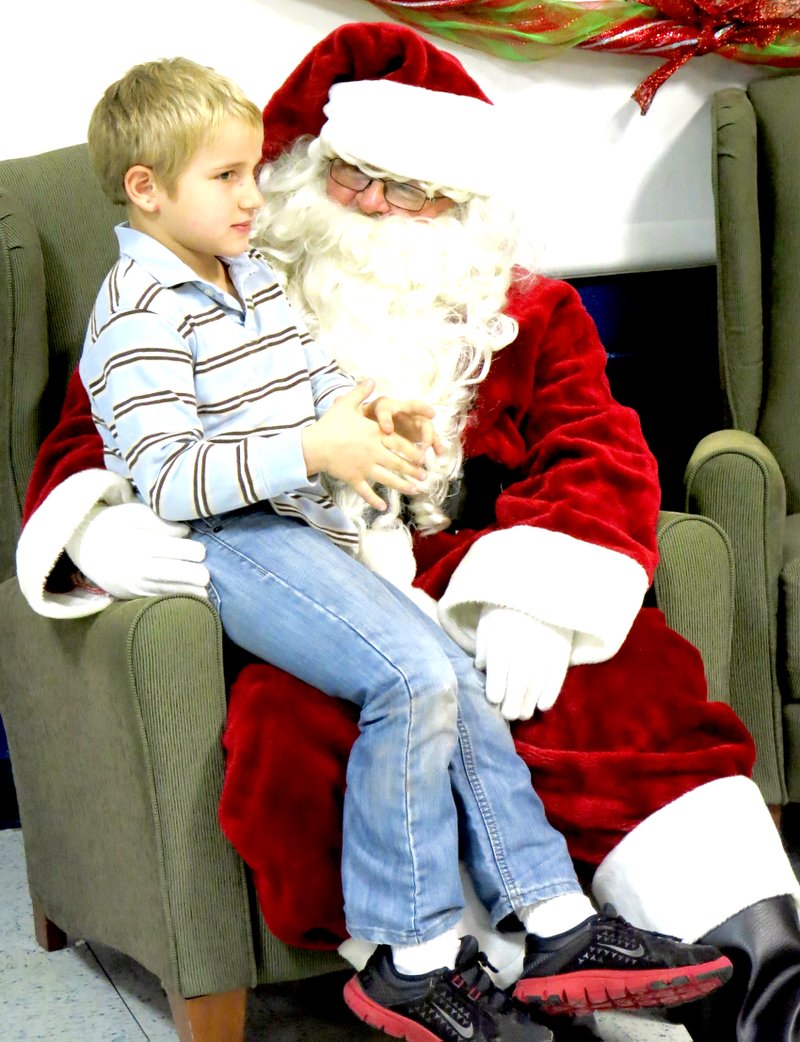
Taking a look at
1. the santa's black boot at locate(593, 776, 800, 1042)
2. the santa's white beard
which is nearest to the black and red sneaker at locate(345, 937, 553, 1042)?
the santa's black boot at locate(593, 776, 800, 1042)

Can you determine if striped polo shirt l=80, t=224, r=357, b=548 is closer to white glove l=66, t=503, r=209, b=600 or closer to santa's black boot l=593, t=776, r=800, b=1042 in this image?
white glove l=66, t=503, r=209, b=600

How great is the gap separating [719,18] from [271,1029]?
6.75ft

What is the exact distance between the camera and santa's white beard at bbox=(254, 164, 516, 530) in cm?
198

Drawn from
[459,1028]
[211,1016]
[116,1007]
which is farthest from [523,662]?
[116,1007]

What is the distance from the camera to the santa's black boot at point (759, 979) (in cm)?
156

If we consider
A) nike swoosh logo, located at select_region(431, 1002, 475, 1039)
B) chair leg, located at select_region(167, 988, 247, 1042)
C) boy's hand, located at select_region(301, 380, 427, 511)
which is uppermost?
boy's hand, located at select_region(301, 380, 427, 511)

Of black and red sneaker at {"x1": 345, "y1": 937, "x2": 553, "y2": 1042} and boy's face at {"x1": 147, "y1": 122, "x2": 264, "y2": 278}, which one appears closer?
black and red sneaker at {"x1": 345, "y1": 937, "x2": 553, "y2": 1042}

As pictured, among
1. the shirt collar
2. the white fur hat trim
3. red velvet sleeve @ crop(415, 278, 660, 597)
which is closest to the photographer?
the shirt collar

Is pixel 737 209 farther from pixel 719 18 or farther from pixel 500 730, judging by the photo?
pixel 500 730

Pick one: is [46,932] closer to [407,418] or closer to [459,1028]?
[459,1028]

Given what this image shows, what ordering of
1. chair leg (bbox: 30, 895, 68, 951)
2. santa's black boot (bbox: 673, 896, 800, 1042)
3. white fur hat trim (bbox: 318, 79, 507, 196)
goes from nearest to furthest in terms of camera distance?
santa's black boot (bbox: 673, 896, 800, 1042) < white fur hat trim (bbox: 318, 79, 507, 196) < chair leg (bbox: 30, 895, 68, 951)

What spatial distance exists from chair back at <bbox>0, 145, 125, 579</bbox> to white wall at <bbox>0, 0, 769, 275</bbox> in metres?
0.27

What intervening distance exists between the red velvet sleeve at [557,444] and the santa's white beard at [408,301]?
0.04m

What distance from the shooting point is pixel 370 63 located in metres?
2.05
